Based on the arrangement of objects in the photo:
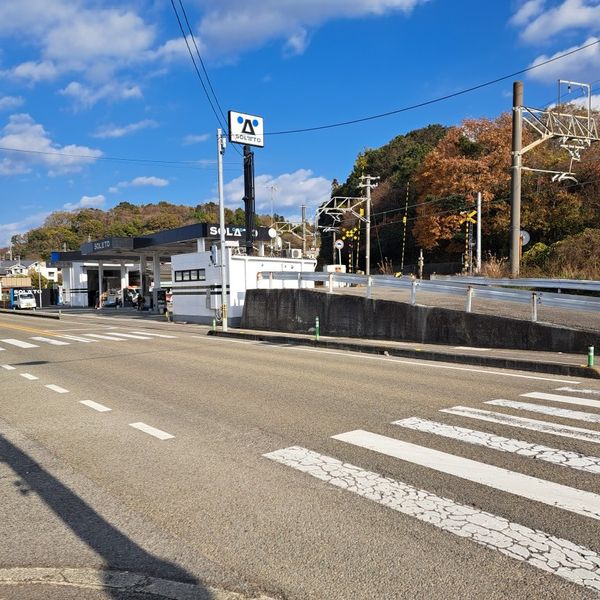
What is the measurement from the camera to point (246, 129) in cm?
2559

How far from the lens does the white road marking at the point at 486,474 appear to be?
4207mm

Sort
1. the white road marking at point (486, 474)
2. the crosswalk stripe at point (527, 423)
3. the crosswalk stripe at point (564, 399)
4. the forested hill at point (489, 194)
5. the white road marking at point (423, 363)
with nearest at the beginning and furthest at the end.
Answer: the white road marking at point (486, 474)
the crosswalk stripe at point (527, 423)
the crosswalk stripe at point (564, 399)
the white road marking at point (423, 363)
the forested hill at point (489, 194)

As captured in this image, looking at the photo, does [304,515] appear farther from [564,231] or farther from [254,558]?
[564,231]

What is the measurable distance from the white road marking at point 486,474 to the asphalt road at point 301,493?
0.02 meters

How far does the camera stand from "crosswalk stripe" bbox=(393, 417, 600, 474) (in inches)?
201

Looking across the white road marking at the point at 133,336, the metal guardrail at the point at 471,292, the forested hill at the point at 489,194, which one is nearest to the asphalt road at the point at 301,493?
the metal guardrail at the point at 471,292

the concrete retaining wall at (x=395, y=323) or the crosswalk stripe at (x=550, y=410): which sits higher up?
the concrete retaining wall at (x=395, y=323)

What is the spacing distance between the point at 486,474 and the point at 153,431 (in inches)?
Result: 152

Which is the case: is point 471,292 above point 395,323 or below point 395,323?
above

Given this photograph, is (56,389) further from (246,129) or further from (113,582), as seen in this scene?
(246,129)

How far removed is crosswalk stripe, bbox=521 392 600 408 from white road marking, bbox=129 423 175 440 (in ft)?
17.5

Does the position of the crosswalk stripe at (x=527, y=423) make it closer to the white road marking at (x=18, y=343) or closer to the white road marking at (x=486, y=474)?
the white road marking at (x=486, y=474)

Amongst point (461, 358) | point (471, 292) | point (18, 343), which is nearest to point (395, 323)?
point (471, 292)

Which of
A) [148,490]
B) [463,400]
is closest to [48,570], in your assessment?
[148,490]
